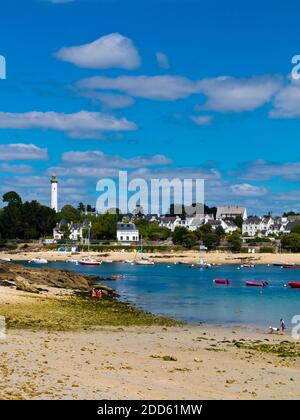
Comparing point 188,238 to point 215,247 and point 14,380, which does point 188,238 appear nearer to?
point 215,247

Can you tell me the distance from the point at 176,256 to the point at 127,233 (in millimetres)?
34534

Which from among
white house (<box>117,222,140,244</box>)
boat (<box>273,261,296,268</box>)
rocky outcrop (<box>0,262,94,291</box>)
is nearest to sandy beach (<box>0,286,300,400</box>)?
rocky outcrop (<box>0,262,94,291</box>)

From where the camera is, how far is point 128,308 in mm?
48719

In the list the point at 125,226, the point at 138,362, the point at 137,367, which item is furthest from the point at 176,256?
the point at 137,367

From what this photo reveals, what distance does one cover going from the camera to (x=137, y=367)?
72.8 feet

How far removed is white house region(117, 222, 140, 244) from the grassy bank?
139 m

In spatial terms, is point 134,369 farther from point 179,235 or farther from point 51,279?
point 179,235

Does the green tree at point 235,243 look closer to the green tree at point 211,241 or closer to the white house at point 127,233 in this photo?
the green tree at point 211,241

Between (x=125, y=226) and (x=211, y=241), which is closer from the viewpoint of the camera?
(x=211, y=241)

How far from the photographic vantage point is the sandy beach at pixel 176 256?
486 feet

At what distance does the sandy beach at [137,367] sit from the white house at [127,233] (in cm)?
15419

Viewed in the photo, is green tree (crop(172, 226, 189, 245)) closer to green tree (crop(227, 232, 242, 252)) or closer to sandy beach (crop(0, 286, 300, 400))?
green tree (crop(227, 232, 242, 252))

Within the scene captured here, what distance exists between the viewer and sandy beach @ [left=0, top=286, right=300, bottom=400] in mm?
17375
